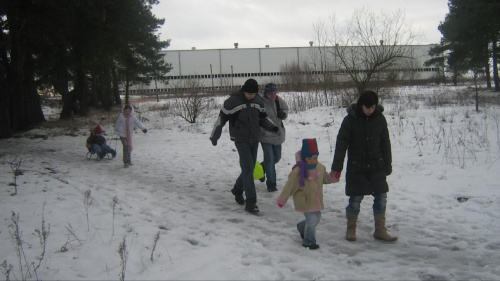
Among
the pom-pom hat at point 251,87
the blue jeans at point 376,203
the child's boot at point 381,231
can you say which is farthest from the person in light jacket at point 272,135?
the child's boot at point 381,231

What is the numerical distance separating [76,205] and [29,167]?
3.19 meters

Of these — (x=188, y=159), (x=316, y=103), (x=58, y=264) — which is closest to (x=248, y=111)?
(x=58, y=264)

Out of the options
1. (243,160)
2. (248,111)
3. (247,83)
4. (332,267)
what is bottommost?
(332,267)

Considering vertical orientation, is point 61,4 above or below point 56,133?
above

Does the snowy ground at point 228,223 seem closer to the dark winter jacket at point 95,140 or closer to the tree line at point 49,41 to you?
the dark winter jacket at point 95,140

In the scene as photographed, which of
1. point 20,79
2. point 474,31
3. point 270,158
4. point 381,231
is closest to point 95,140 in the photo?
point 270,158

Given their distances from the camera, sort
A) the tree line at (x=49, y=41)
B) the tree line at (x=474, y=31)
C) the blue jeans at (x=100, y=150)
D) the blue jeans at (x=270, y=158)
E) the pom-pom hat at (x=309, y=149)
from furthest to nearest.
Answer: the tree line at (x=474, y=31)
the tree line at (x=49, y=41)
the blue jeans at (x=100, y=150)
the blue jeans at (x=270, y=158)
the pom-pom hat at (x=309, y=149)

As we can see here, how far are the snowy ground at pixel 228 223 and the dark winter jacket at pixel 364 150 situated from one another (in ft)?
2.32

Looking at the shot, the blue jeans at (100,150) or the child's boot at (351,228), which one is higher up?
the blue jeans at (100,150)

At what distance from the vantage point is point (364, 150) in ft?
14.5

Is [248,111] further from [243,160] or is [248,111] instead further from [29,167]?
[29,167]

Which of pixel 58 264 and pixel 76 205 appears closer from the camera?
pixel 58 264

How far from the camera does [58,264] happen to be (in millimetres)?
3688

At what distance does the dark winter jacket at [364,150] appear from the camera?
4.39 m
